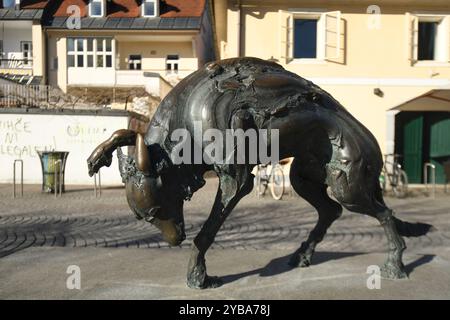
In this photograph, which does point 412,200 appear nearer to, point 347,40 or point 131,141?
point 347,40

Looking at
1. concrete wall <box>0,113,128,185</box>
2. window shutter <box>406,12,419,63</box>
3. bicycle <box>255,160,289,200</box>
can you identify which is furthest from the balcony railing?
window shutter <box>406,12,419,63</box>

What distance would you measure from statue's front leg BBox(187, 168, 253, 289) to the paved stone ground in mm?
115

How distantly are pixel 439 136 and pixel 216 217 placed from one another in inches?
491

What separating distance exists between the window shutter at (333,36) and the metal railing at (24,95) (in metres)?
11.2

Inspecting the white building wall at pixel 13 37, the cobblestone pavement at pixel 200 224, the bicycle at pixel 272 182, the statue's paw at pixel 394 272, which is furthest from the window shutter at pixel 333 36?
the white building wall at pixel 13 37

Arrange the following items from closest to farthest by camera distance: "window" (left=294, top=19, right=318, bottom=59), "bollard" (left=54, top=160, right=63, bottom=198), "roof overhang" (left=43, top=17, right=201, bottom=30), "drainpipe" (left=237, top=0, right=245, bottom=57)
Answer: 1. "bollard" (left=54, top=160, right=63, bottom=198)
2. "drainpipe" (left=237, top=0, right=245, bottom=57)
3. "window" (left=294, top=19, right=318, bottom=59)
4. "roof overhang" (left=43, top=17, right=201, bottom=30)

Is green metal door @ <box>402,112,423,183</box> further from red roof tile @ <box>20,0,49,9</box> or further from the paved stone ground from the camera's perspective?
red roof tile @ <box>20,0,49,9</box>

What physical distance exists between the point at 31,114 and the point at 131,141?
486 inches

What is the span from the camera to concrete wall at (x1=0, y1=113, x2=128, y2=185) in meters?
14.1

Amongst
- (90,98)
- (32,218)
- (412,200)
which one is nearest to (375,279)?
(32,218)

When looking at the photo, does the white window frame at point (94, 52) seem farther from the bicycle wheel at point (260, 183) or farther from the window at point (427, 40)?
the bicycle wheel at point (260, 183)

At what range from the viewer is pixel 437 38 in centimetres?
1405

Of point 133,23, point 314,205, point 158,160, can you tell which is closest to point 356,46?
point 314,205

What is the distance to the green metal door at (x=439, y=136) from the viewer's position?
13984 mm
